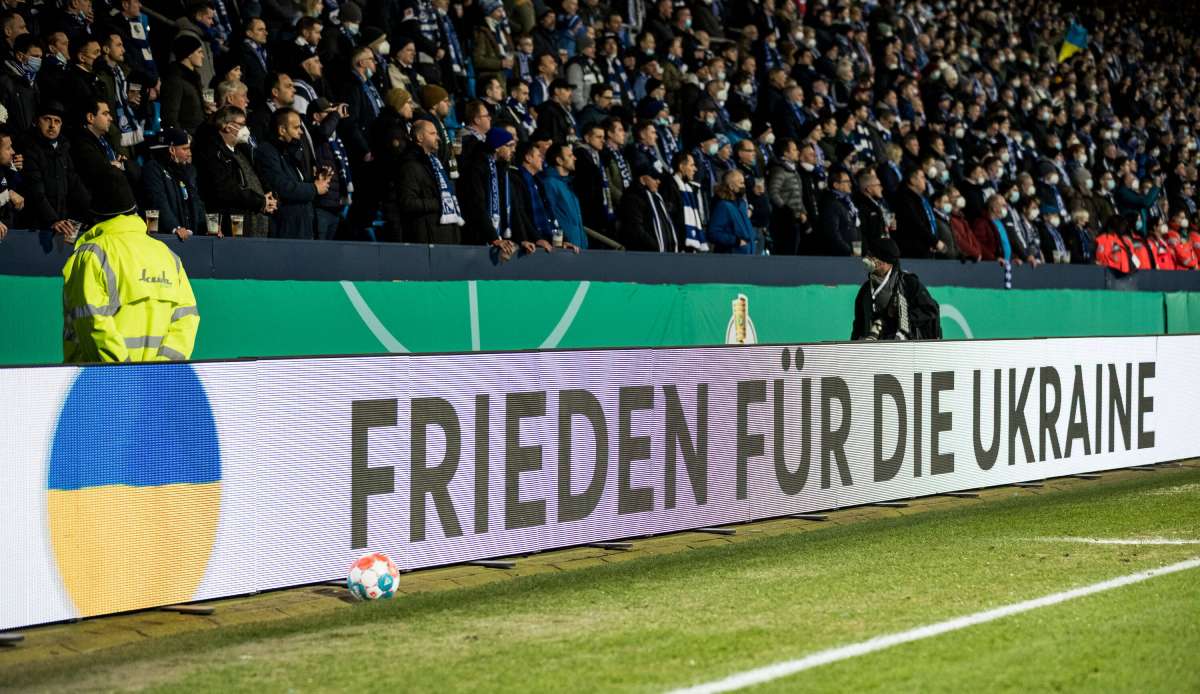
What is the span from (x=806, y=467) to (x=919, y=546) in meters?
1.35

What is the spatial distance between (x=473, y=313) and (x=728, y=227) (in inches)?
172

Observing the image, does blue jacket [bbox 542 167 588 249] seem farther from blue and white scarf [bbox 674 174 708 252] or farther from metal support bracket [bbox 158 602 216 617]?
metal support bracket [bbox 158 602 216 617]

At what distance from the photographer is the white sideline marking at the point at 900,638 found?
224 inches

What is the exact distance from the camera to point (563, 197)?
14953 mm

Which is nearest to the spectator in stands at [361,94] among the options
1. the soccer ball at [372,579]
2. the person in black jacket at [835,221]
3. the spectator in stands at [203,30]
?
the spectator in stands at [203,30]

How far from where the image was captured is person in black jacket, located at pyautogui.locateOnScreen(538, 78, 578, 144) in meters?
16.2

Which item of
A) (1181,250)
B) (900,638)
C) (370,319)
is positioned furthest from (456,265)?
(1181,250)

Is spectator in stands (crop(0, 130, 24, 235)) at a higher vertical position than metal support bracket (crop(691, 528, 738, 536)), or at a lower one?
higher

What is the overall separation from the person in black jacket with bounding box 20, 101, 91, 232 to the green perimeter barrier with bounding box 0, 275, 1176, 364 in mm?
537

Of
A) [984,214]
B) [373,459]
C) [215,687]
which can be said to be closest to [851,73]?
[984,214]

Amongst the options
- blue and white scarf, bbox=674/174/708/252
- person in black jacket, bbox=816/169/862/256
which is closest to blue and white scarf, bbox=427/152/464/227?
blue and white scarf, bbox=674/174/708/252

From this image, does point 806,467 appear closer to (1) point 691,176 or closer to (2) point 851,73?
(1) point 691,176

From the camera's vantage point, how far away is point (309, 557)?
7.80 m

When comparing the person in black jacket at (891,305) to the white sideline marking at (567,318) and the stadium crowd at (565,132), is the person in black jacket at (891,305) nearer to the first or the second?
the stadium crowd at (565,132)
